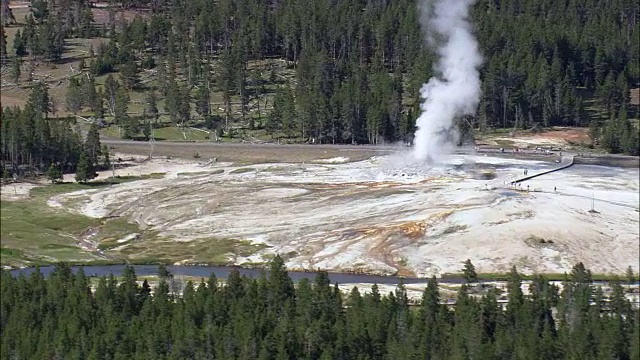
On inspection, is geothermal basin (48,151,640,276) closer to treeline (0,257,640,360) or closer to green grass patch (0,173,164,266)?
green grass patch (0,173,164,266)

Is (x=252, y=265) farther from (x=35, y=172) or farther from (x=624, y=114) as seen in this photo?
(x=624, y=114)

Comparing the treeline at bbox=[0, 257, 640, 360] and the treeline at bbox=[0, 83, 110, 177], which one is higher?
the treeline at bbox=[0, 83, 110, 177]

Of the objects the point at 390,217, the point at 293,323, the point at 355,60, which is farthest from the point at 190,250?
the point at 355,60

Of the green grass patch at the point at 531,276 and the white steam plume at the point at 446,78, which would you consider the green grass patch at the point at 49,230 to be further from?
the white steam plume at the point at 446,78

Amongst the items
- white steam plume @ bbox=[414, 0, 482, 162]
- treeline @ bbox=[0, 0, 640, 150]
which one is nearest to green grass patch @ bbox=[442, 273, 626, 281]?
treeline @ bbox=[0, 0, 640, 150]

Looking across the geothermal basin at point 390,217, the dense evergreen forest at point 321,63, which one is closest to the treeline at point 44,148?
the dense evergreen forest at point 321,63

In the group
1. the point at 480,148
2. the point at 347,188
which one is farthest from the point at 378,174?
the point at 480,148

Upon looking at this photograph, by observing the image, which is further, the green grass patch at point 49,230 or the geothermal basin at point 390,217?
the geothermal basin at point 390,217
